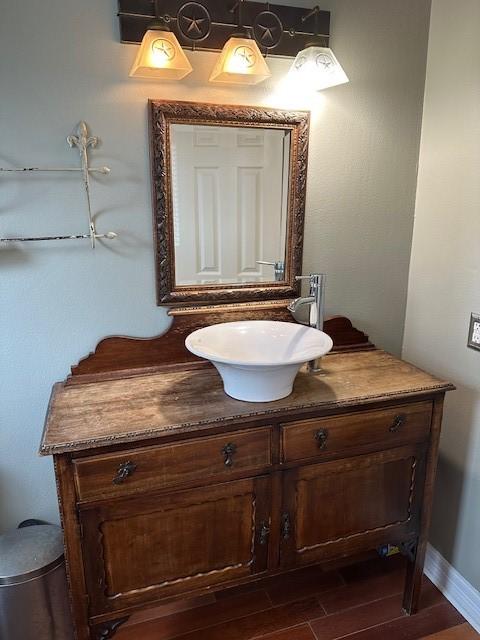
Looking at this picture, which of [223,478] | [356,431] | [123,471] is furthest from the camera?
[356,431]

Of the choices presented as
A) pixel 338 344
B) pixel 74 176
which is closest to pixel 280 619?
pixel 338 344

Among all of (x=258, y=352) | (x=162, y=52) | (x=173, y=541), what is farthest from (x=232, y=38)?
(x=173, y=541)

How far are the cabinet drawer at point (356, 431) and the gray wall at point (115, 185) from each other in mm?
524

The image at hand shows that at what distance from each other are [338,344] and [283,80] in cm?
98

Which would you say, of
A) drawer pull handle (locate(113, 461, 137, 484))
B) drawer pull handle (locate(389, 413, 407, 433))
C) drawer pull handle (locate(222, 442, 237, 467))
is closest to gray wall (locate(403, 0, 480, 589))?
drawer pull handle (locate(389, 413, 407, 433))

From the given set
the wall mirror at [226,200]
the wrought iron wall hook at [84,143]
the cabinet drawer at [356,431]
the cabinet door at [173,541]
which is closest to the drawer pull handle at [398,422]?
the cabinet drawer at [356,431]

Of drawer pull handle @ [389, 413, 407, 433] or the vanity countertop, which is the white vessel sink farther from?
drawer pull handle @ [389, 413, 407, 433]

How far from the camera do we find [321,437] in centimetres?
138

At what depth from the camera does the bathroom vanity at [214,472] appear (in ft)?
3.97

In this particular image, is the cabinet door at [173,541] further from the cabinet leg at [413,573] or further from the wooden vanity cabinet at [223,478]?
the cabinet leg at [413,573]

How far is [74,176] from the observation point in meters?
1.45

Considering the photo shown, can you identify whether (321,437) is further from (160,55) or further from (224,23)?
(224,23)

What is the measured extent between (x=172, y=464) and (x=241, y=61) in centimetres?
122

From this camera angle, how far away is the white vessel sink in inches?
49.3
